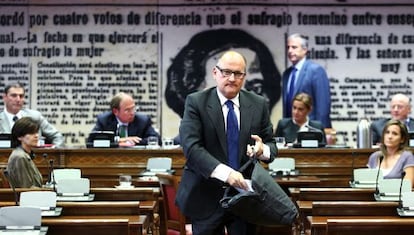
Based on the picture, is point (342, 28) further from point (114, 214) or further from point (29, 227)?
point (29, 227)

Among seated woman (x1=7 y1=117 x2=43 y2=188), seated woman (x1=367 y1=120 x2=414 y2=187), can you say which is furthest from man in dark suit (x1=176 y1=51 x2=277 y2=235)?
seated woman (x1=367 y1=120 x2=414 y2=187)

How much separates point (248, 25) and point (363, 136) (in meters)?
2.96

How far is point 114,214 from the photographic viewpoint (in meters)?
5.11

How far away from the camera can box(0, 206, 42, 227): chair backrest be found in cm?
433

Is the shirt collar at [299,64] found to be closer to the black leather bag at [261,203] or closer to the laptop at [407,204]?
the laptop at [407,204]

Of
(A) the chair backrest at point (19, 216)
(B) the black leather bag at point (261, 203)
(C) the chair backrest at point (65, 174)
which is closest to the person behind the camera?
(B) the black leather bag at point (261, 203)

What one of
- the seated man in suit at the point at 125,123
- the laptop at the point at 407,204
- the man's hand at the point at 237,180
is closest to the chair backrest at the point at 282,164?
the seated man in suit at the point at 125,123

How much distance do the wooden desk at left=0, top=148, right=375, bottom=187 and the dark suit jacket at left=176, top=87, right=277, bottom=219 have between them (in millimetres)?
4025

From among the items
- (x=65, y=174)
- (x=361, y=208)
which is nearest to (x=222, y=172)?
(x=361, y=208)

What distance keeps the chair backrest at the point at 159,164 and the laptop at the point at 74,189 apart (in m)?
2.26

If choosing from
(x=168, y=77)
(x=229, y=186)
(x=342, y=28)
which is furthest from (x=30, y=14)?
(x=229, y=186)

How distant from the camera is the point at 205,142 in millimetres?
4492

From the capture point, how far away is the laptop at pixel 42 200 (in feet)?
16.0

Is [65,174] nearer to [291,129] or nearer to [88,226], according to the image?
[88,226]
